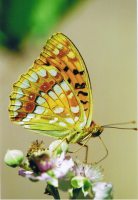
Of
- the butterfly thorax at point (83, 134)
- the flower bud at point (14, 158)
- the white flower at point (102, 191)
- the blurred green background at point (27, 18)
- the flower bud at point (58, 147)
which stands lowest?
the white flower at point (102, 191)

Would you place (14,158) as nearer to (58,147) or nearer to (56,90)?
(58,147)

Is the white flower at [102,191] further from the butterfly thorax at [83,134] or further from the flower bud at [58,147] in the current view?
the butterfly thorax at [83,134]

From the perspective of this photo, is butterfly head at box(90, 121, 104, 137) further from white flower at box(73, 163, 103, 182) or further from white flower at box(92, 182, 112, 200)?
white flower at box(92, 182, 112, 200)

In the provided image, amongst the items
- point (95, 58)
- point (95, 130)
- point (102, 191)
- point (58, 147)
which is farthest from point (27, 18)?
point (102, 191)

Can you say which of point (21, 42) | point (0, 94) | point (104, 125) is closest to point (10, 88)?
point (0, 94)

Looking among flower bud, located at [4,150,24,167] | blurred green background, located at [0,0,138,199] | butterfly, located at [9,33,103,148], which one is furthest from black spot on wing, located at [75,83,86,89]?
flower bud, located at [4,150,24,167]

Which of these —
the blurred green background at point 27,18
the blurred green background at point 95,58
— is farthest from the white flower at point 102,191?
the blurred green background at point 27,18
